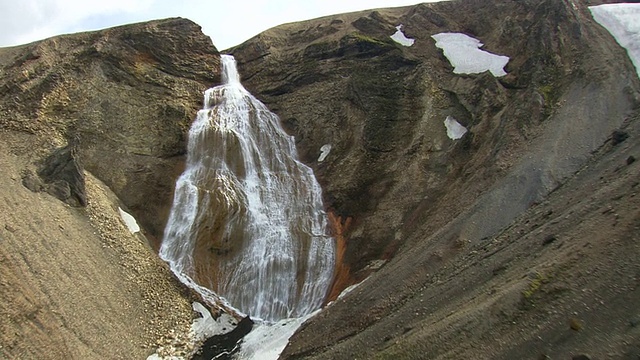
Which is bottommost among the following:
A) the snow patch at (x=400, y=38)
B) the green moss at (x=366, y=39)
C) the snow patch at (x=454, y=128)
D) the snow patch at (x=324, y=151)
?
the snow patch at (x=454, y=128)

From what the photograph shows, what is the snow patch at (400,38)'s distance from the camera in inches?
1364

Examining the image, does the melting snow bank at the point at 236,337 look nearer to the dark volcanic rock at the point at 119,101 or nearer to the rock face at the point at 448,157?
the rock face at the point at 448,157

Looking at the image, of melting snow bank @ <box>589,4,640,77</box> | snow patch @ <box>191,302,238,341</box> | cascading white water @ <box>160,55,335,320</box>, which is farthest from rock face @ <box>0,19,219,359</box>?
melting snow bank @ <box>589,4,640,77</box>

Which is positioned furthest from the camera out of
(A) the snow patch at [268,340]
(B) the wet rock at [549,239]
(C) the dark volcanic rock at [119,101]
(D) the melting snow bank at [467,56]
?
(D) the melting snow bank at [467,56]

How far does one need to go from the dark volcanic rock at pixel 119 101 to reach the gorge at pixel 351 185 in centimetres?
13

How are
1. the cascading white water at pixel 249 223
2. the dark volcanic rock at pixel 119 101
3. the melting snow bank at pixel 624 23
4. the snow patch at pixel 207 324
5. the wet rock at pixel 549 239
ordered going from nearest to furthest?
1. the wet rock at pixel 549 239
2. the snow patch at pixel 207 324
3. the cascading white water at pixel 249 223
4. the melting snow bank at pixel 624 23
5. the dark volcanic rock at pixel 119 101

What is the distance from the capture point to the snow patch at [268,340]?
17906 mm

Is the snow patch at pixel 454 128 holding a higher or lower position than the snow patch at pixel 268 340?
higher

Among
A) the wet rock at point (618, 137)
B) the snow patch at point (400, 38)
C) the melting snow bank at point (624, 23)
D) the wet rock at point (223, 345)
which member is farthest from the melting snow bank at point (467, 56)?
the wet rock at point (223, 345)

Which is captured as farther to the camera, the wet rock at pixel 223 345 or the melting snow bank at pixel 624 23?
the melting snow bank at pixel 624 23

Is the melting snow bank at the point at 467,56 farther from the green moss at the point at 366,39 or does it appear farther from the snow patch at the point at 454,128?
the snow patch at the point at 454,128

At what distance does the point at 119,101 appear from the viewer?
2962 cm

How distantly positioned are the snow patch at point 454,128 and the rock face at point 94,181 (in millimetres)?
15459

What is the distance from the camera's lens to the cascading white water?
22.2m
